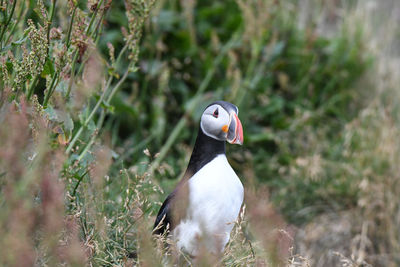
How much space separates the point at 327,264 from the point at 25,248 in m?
2.40

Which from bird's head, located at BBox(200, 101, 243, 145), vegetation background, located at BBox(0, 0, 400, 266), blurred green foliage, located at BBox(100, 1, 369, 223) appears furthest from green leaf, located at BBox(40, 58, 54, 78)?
blurred green foliage, located at BBox(100, 1, 369, 223)

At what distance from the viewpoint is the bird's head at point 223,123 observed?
5.49 ft

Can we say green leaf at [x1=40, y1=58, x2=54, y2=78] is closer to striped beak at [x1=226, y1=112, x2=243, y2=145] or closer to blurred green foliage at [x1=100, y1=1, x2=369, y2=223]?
striped beak at [x1=226, y1=112, x2=243, y2=145]

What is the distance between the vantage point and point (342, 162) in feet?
11.6

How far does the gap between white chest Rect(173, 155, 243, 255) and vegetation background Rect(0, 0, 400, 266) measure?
0.09m

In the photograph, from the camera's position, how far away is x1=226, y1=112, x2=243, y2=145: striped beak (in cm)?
167

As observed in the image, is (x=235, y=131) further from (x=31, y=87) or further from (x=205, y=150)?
(x=31, y=87)

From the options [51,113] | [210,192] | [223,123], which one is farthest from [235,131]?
[51,113]

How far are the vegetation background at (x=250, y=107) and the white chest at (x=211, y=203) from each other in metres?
0.09

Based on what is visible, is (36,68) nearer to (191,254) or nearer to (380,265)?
(191,254)

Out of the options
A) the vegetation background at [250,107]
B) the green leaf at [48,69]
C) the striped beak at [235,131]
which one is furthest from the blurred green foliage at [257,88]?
the striped beak at [235,131]

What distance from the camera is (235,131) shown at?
1674 mm

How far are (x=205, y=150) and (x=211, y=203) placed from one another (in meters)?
0.19

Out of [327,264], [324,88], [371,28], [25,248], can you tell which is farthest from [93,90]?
[371,28]
